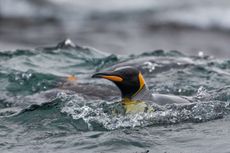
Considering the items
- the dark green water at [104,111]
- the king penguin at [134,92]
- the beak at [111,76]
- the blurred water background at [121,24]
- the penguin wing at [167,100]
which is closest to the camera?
the dark green water at [104,111]

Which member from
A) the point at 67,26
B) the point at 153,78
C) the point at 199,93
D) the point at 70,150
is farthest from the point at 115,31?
the point at 70,150

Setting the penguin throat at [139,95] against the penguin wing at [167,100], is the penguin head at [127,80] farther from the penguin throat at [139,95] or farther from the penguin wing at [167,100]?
the penguin wing at [167,100]

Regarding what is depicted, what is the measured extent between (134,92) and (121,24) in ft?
31.7

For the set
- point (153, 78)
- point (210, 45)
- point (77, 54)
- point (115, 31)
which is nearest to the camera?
point (153, 78)

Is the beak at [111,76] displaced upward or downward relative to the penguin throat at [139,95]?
upward

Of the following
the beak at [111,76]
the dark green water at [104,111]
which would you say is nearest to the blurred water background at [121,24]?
the dark green water at [104,111]

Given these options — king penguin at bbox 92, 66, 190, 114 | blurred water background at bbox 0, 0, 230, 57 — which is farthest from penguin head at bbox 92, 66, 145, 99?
blurred water background at bbox 0, 0, 230, 57

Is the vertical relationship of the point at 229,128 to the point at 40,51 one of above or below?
below

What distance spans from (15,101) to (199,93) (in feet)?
7.93

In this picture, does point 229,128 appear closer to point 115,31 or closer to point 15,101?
point 15,101

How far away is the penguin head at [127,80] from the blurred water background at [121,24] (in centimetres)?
663

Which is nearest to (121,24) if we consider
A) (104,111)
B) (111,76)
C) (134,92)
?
(134,92)

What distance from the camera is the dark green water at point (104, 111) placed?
23.4 ft

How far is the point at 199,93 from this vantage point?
9.20m
